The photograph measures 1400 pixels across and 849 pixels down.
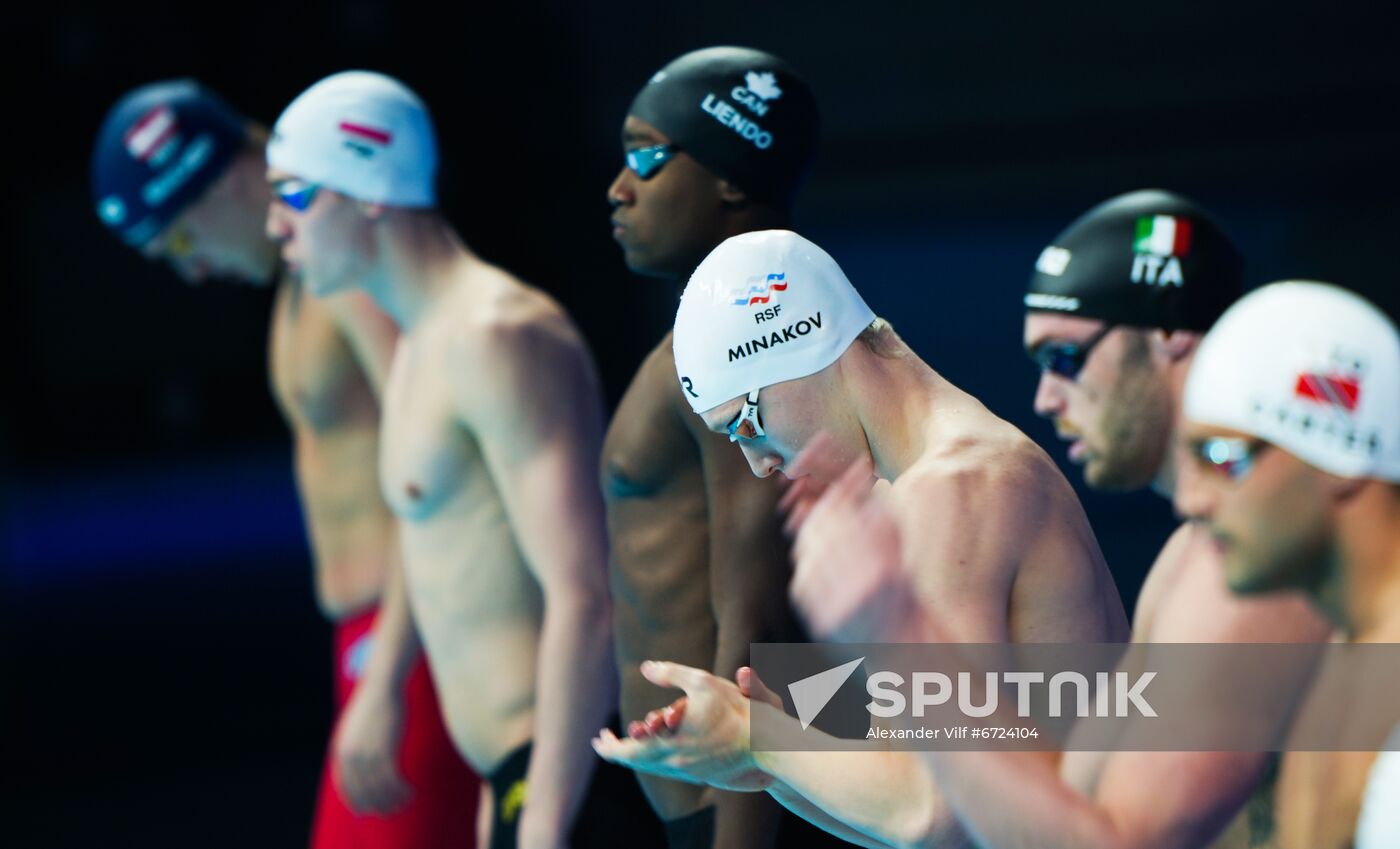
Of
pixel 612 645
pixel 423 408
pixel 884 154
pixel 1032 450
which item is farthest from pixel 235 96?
pixel 1032 450

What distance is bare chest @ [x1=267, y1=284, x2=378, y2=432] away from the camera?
5.44m

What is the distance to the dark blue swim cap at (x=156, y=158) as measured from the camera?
5488 millimetres

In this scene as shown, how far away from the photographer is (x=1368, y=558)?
6.63ft

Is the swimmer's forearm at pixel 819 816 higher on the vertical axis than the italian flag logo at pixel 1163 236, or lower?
lower

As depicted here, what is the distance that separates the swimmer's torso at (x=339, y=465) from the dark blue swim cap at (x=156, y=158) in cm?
51

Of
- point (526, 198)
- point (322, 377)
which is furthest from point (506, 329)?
point (526, 198)

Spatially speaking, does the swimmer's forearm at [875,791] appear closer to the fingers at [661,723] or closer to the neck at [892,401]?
the fingers at [661,723]

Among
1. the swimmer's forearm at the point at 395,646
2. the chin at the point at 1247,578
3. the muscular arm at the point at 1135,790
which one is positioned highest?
the chin at the point at 1247,578

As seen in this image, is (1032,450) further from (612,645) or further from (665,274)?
(612,645)

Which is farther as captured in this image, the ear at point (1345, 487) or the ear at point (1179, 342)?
the ear at point (1179, 342)

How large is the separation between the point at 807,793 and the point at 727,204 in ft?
4.45

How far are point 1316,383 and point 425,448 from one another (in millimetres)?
2709

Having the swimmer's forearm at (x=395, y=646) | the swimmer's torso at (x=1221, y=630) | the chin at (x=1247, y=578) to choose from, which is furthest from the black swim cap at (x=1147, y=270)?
the swimmer's forearm at (x=395, y=646)

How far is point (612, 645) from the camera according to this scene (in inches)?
164
